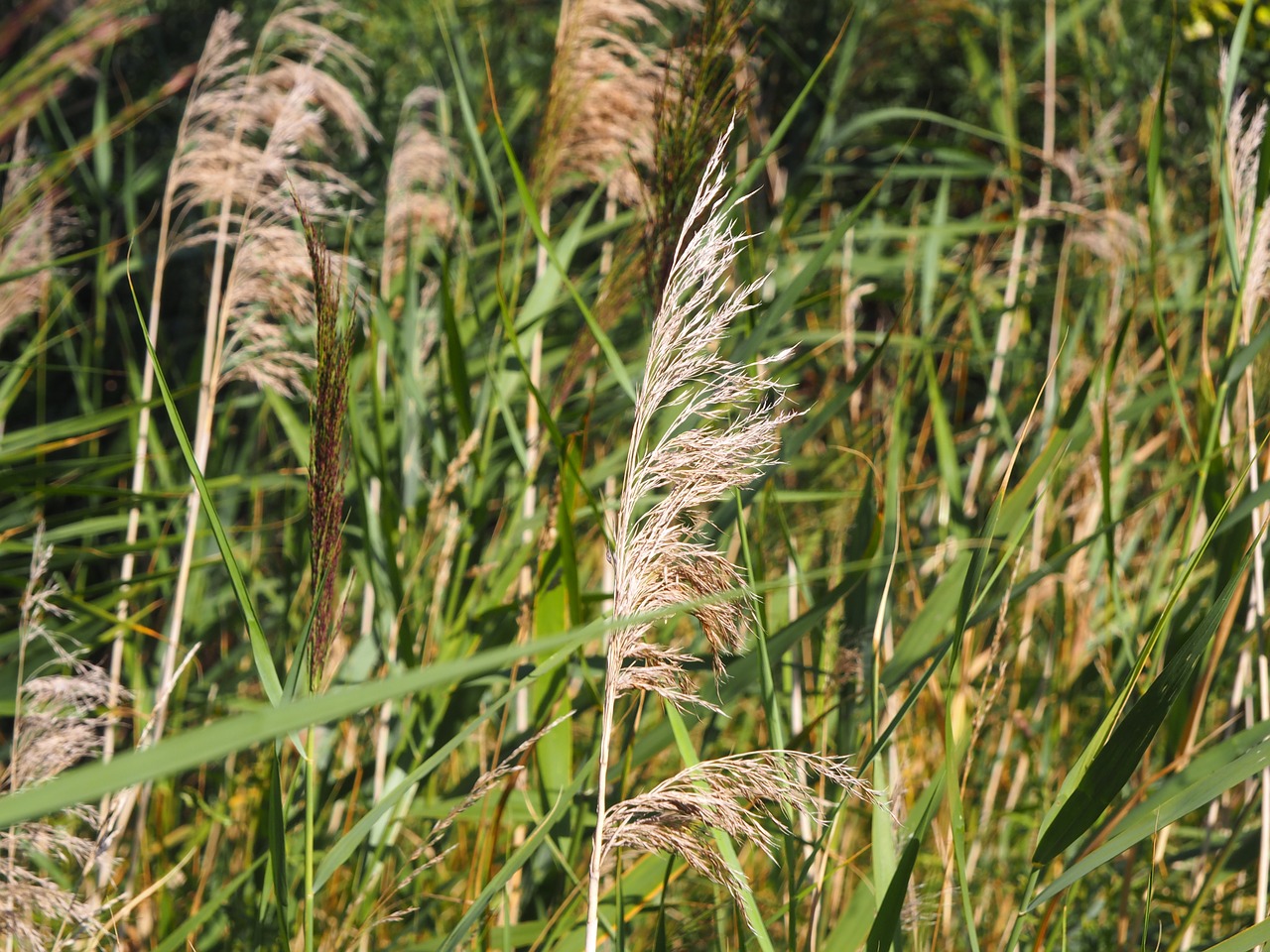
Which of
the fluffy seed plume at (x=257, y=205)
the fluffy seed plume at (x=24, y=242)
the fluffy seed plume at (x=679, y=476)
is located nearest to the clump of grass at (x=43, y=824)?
the fluffy seed plume at (x=257, y=205)

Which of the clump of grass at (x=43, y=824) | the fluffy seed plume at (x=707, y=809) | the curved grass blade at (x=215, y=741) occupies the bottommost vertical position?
the clump of grass at (x=43, y=824)

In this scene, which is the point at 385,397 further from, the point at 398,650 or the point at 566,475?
the point at 566,475

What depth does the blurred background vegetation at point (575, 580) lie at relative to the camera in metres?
0.96

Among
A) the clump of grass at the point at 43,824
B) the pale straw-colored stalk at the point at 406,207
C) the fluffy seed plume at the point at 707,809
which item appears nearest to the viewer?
the fluffy seed plume at the point at 707,809

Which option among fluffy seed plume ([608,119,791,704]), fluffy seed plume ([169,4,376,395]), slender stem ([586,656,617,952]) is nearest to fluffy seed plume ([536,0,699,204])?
fluffy seed plume ([169,4,376,395])

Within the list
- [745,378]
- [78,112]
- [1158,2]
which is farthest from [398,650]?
[1158,2]

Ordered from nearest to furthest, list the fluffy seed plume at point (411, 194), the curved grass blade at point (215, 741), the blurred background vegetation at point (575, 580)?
the curved grass blade at point (215, 741) → the blurred background vegetation at point (575, 580) → the fluffy seed plume at point (411, 194)

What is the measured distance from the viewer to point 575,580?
1.10 m

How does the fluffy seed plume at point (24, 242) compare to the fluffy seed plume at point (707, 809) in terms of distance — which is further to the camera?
the fluffy seed plume at point (24, 242)

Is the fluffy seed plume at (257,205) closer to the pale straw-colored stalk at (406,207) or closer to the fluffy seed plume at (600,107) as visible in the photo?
the pale straw-colored stalk at (406,207)

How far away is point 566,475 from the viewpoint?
3.63 ft

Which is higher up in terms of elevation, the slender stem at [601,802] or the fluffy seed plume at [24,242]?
the fluffy seed plume at [24,242]

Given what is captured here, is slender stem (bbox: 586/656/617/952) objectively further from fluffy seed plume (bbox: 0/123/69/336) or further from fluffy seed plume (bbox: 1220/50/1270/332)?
fluffy seed plume (bbox: 0/123/69/336)

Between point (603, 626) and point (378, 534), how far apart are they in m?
1.06
